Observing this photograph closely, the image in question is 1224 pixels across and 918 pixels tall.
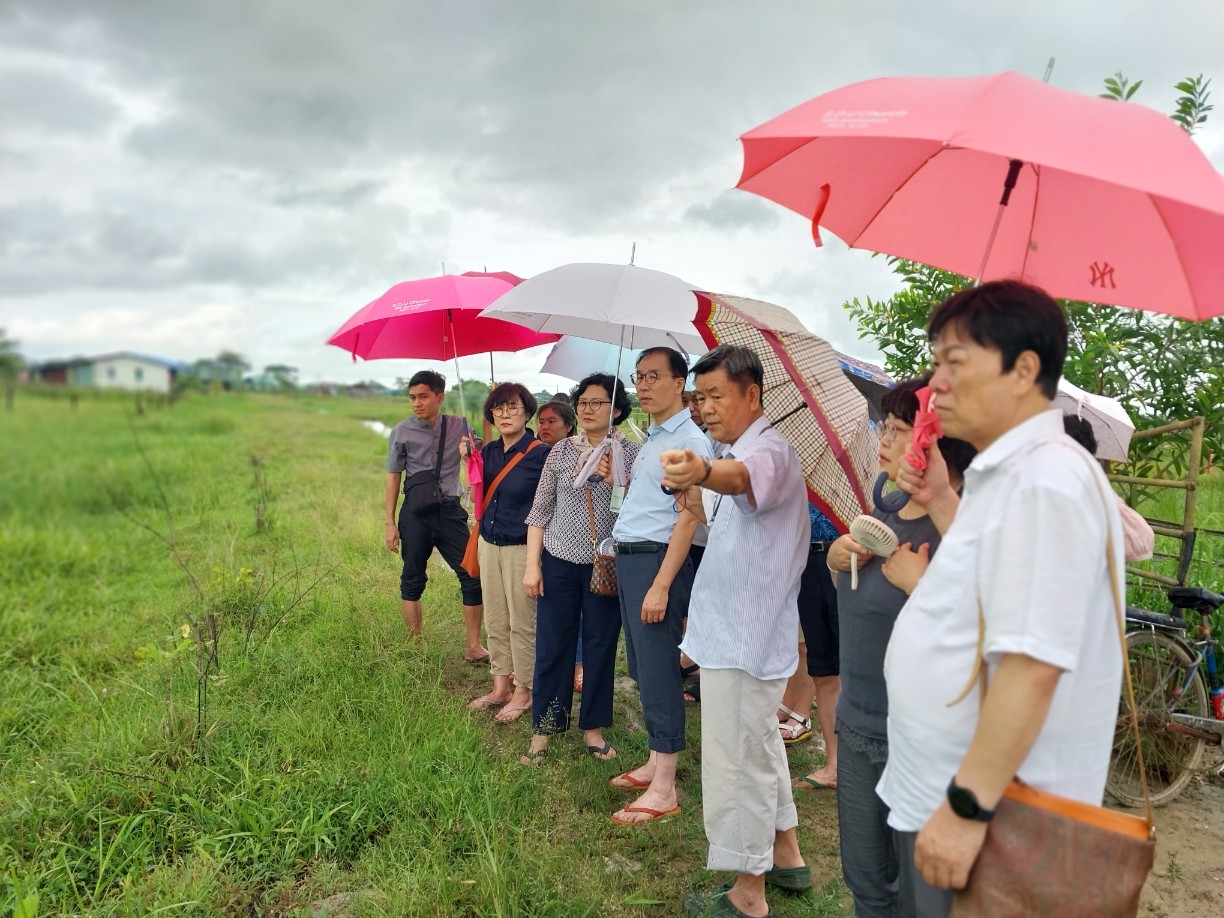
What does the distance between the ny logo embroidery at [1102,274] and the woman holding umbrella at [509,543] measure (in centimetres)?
278

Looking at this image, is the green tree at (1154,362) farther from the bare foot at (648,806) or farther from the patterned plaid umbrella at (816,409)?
the bare foot at (648,806)

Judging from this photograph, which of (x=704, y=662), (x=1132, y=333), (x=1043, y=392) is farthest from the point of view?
(x=1132, y=333)

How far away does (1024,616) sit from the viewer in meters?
1.23

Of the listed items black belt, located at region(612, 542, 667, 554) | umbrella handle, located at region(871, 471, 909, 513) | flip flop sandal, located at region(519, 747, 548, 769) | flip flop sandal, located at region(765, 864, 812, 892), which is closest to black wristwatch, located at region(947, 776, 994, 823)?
umbrella handle, located at region(871, 471, 909, 513)

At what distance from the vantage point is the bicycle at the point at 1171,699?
342 centimetres

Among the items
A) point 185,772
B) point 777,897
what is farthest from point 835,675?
point 185,772

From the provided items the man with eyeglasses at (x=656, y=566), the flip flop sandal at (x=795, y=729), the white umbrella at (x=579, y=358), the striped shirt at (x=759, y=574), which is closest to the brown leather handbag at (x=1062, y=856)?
the striped shirt at (x=759, y=574)

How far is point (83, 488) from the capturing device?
1.31 metres

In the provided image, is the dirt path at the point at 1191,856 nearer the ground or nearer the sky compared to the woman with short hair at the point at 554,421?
nearer the ground

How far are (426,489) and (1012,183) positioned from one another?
151 inches

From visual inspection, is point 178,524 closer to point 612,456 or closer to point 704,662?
point 612,456

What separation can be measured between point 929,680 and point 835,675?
7.26 feet

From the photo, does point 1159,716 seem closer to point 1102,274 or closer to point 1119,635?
point 1102,274

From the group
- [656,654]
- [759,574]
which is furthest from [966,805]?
[656,654]
